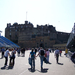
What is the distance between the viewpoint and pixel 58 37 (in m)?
82.6

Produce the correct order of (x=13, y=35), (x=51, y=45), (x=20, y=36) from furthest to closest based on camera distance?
(x=13, y=35) < (x=20, y=36) < (x=51, y=45)

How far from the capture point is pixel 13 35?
87.3 metres

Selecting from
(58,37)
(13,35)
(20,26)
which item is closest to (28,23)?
(20,26)

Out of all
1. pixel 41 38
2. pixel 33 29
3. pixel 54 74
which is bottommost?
pixel 54 74

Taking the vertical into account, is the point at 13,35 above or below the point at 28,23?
below

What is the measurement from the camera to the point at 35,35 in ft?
261

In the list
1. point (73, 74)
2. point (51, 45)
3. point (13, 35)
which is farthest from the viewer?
point (13, 35)

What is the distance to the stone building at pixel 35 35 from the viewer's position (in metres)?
72.1

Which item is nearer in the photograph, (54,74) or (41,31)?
(54,74)

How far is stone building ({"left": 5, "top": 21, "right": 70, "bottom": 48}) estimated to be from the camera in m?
72.1

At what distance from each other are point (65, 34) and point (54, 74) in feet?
255

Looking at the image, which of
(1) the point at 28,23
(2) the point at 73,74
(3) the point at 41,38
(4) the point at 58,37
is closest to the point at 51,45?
(3) the point at 41,38

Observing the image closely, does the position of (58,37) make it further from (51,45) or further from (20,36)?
(20,36)

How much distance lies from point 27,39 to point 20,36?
4203 mm
